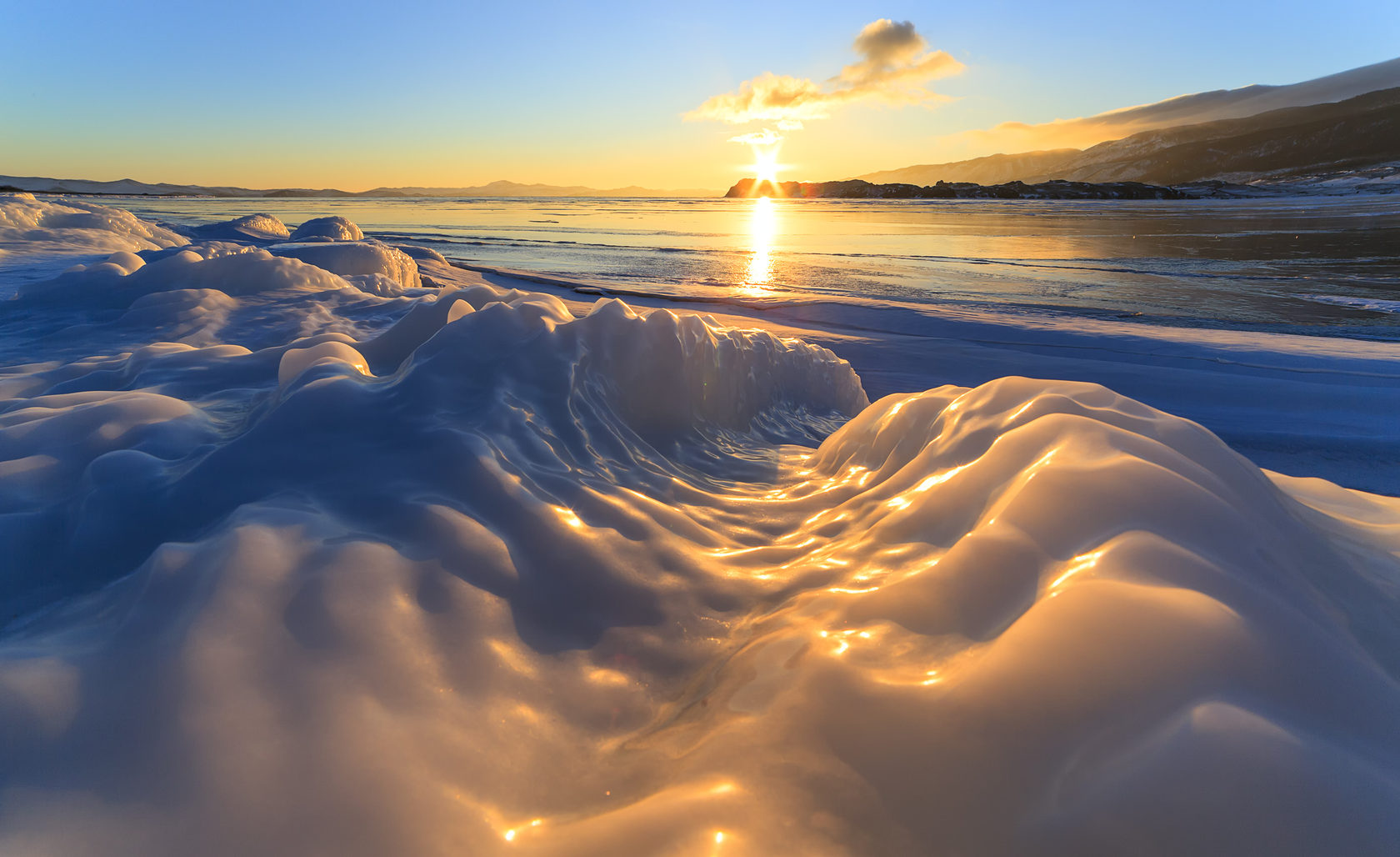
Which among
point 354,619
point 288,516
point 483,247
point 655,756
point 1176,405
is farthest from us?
point 483,247

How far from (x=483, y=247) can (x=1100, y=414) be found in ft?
64.9

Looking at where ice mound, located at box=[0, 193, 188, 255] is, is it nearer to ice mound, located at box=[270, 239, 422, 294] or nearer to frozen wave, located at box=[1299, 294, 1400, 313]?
ice mound, located at box=[270, 239, 422, 294]

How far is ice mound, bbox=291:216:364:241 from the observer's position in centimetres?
1185

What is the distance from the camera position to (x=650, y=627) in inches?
65.5

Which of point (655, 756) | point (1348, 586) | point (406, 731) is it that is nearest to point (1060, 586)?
point (1348, 586)

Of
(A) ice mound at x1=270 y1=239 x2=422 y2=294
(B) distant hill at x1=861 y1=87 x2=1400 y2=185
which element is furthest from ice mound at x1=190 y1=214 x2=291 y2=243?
(B) distant hill at x1=861 y1=87 x2=1400 y2=185

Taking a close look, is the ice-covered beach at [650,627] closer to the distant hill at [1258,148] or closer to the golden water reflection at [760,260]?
the golden water reflection at [760,260]

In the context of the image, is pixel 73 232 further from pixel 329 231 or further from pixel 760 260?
pixel 760 260

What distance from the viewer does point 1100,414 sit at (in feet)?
6.17

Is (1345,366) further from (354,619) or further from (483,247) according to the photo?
(483,247)

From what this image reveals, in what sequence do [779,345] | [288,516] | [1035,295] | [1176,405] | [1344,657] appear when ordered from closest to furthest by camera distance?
[1344,657], [288,516], [779,345], [1176,405], [1035,295]

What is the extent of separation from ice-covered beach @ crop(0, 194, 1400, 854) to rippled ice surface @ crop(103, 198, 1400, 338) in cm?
808

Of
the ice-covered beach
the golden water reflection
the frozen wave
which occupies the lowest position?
the ice-covered beach

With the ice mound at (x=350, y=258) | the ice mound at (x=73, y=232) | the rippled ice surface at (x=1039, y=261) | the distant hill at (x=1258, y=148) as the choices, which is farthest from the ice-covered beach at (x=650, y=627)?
the distant hill at (x=1258, y=148)
